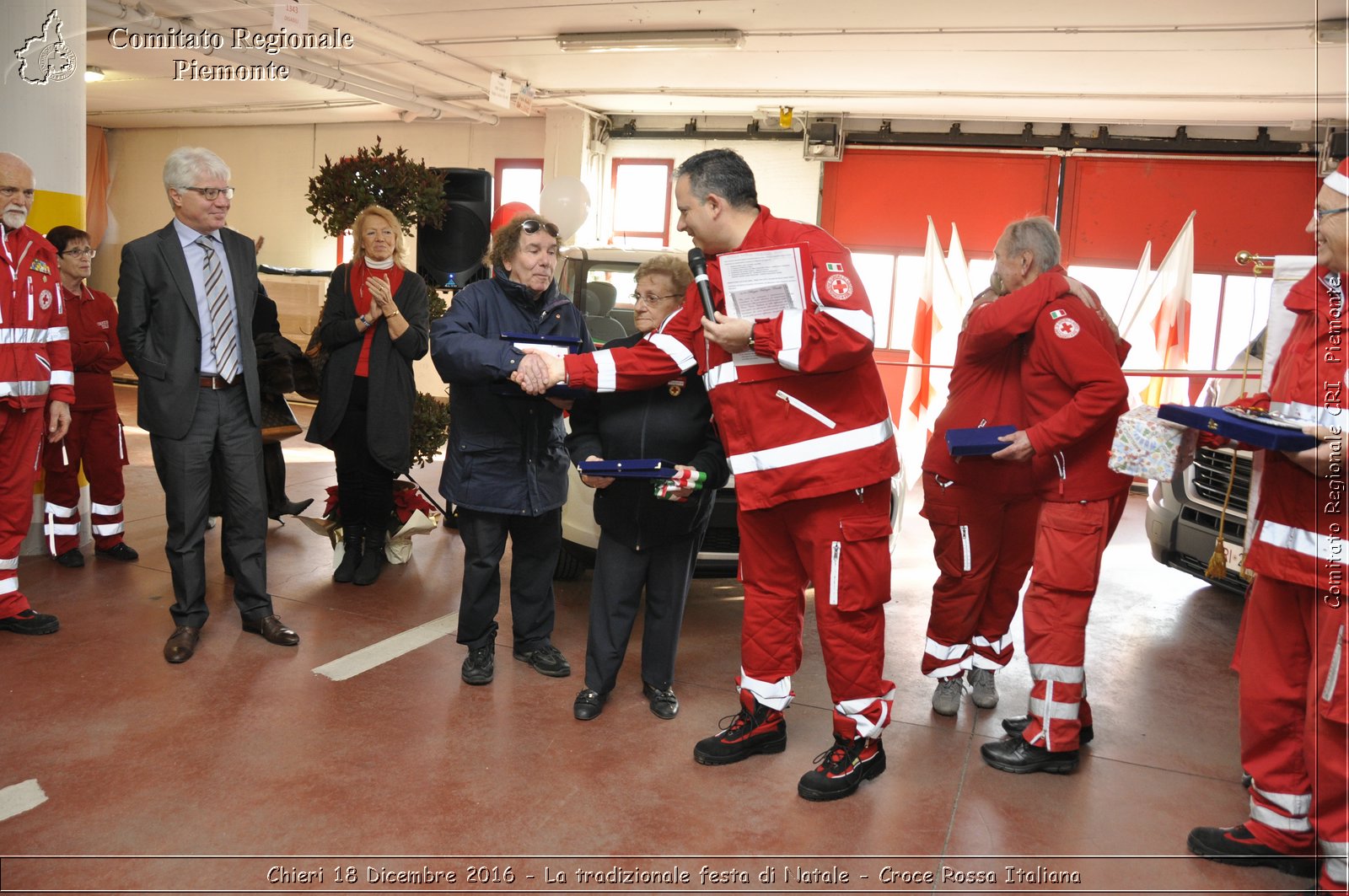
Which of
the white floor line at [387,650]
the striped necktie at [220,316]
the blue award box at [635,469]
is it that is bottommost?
the white floor line at [387,650]

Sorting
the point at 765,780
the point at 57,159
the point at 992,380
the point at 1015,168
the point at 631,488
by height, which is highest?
the point at 1015,168

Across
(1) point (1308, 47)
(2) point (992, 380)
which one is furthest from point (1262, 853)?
(1) point (1308, 47)

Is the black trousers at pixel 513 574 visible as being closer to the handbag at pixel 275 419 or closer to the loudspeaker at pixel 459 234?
the handbag at pixel 275 419

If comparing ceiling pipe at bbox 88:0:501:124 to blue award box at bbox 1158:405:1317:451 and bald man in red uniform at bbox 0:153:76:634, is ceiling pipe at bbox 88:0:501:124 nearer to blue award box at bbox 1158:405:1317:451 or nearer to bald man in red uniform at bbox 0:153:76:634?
bald man in red uniform at bbox 0:153:76:634

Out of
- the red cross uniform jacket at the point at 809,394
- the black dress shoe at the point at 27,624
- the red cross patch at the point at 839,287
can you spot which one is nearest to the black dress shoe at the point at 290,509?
the black dress shoe at the point at 27,624

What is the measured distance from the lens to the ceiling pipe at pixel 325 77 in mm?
8523

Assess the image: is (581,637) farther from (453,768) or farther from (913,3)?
(913,3)

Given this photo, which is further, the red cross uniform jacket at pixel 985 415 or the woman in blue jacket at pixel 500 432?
the woman in blue jacket at pixel 500 432

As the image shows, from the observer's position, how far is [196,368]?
13.1 ft

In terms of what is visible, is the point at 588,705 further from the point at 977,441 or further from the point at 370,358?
the point at 370,358

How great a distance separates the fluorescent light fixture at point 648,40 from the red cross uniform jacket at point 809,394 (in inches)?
234

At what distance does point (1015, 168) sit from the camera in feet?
37.4

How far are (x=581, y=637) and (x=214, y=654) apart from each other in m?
1.55

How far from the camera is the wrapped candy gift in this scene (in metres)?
2.87
